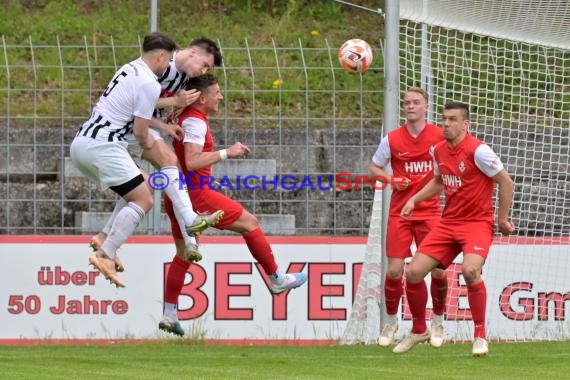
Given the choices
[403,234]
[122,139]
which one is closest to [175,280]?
[122,139]

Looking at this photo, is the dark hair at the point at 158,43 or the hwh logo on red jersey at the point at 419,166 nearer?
the dark hair at the point at 158,43

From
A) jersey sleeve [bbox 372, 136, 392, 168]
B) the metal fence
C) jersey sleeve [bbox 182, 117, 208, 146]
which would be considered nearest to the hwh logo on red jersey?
jersey sleeve [bbox 372, 136, 392, 168]

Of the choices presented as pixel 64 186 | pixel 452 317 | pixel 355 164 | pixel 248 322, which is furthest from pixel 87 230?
pixel 452 317

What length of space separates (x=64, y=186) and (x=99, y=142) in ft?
17.2

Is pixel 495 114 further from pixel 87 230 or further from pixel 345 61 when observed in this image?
pixel 87 230

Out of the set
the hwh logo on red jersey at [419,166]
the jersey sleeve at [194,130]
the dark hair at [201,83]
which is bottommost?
the hwh logo on red jersey at [419,166]

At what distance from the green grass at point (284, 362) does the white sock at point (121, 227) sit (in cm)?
92

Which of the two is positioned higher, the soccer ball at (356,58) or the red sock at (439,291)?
the soccer ball at (356,58)

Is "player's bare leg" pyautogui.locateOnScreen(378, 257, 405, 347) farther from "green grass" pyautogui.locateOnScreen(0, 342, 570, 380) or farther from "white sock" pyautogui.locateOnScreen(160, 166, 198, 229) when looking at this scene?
"white sock" pyautogui.locateOnScreen(160, 166, 198, 229)

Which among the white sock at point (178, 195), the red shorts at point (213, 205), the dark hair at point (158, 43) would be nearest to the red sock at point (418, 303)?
the red shorts at point (213, 205)

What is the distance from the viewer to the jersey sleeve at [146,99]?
995cm

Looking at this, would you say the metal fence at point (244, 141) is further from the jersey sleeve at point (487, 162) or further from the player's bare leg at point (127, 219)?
the player's bare leg at point (127, 219)

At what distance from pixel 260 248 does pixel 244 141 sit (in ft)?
14.4

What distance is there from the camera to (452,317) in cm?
1412
